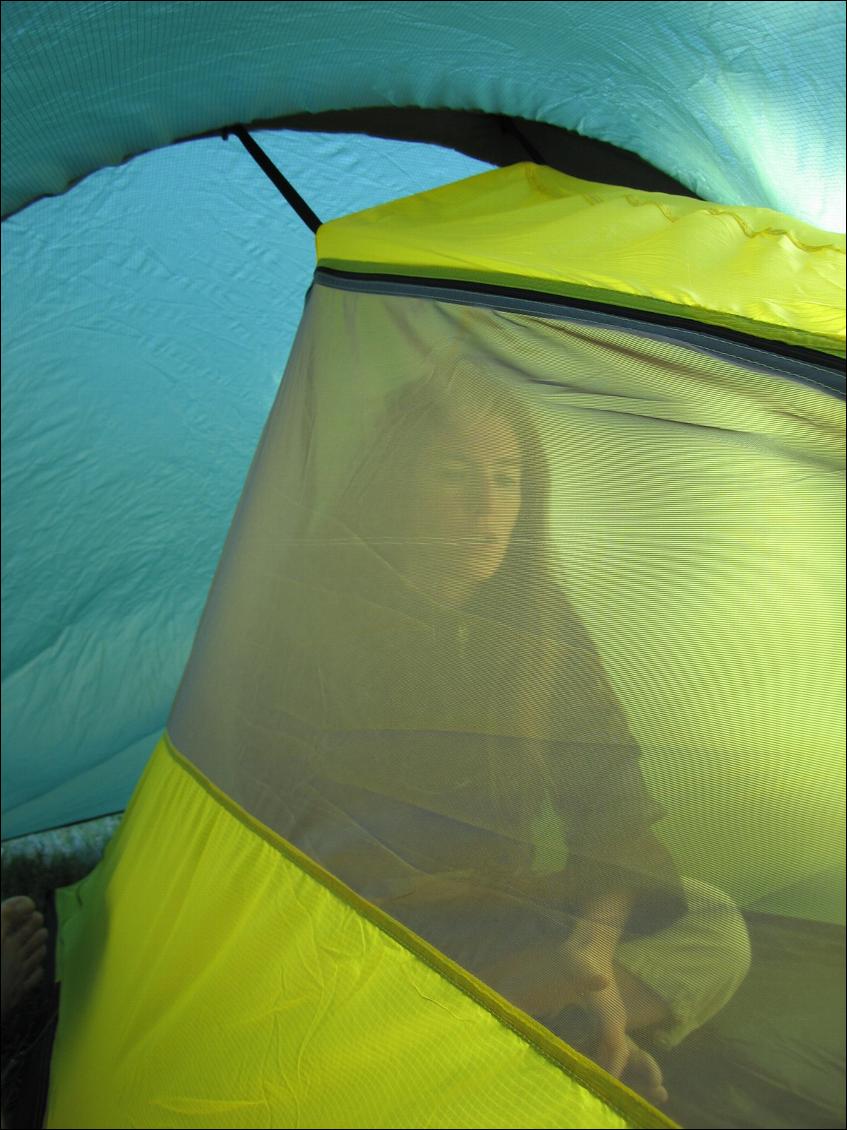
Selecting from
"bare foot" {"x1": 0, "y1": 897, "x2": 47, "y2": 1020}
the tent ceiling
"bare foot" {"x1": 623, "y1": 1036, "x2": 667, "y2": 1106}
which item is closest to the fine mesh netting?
"bare foot" {"x1": 623, "y1": 1036, "x2": 667, "y2": 1106}

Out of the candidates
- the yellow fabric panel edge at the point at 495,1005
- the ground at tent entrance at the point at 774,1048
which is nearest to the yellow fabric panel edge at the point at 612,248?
the ground at tent entrance at the point at 774,1048

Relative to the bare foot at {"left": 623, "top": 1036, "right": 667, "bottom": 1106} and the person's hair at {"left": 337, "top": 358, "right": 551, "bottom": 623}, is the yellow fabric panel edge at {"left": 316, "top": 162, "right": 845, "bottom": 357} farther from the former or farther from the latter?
the bare foot at {"left": 623, "top": 1036, "right": 667, "bottom": 1106}

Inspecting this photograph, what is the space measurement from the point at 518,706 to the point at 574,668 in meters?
0.06

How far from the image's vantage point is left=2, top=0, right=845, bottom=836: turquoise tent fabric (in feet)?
3.44

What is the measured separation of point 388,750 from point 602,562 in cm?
25

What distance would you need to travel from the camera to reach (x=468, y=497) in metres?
0.82

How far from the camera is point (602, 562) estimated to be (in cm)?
69

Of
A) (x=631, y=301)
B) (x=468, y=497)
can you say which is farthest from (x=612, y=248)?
(x=468, y=497)

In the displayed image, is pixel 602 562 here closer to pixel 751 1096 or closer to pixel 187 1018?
pixel 751 1096

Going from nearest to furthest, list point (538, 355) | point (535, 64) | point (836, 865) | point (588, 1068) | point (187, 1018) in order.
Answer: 1. point (836, 865)
2. point (588, 1068)
3. point (538, 355)
4. point (187, 1018)
5. point (535, 64)

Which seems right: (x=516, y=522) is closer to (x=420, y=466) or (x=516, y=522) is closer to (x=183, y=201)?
(x=420, y=466)

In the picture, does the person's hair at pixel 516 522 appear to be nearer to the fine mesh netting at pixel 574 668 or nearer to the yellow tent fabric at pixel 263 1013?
the fine mesh netting at pixel 574 668

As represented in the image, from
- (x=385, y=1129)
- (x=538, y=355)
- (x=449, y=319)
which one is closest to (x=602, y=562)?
(x=538, y=355)

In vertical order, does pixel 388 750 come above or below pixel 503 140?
below
